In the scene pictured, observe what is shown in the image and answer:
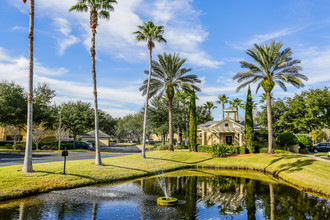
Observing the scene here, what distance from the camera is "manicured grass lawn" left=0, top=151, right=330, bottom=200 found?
14.1 meters

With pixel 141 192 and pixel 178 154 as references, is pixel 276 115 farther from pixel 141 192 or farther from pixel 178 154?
pixel 141 192

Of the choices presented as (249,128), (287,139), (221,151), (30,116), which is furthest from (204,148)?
(30,116)

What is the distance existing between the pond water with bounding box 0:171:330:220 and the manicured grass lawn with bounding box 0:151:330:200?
3.71 ft

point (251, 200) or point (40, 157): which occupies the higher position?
point (40, 157)

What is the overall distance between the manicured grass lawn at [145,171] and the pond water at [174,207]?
1132 mm

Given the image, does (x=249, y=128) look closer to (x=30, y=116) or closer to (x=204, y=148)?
(x=204, y=148)

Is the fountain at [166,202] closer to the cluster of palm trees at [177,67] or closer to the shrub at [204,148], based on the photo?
the cluster of palm trees at [177,67]

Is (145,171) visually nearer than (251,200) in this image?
No

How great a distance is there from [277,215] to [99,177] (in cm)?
1225

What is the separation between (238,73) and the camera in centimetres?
3322

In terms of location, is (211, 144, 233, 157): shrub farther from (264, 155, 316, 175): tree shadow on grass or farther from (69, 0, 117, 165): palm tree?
(69, 0, 117, 165): palm tree

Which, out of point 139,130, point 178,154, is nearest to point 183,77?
point 178,154

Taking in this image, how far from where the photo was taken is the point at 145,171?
2173 cm

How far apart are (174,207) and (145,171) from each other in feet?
34.2
